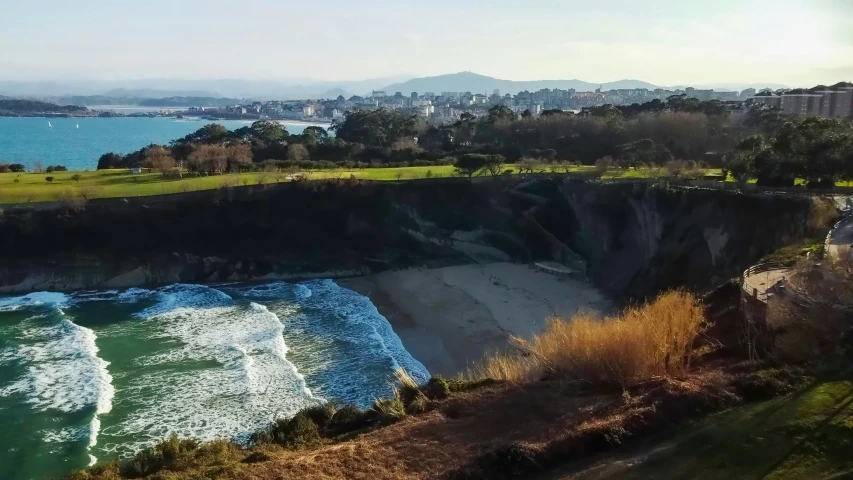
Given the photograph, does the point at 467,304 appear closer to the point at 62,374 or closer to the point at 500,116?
the point at 62,374

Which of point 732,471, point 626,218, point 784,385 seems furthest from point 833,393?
point 626,218

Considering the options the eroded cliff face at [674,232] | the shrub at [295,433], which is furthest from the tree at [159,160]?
the shrub at [295,433]

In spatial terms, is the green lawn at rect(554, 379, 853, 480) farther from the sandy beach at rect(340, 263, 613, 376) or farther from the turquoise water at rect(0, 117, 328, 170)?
the turquoise water at rect(0, 117, 328, 170)

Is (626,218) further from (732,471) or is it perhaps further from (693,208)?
(732,471)

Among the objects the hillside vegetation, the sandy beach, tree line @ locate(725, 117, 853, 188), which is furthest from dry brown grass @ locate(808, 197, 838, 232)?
the hillside vegetation

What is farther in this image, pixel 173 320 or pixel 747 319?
pixel 173 320

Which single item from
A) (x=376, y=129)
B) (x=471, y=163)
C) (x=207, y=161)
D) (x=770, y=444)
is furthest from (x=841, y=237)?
(x=376, y=129)

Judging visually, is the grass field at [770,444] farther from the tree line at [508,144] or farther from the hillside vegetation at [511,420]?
the tree line at [508,144]
